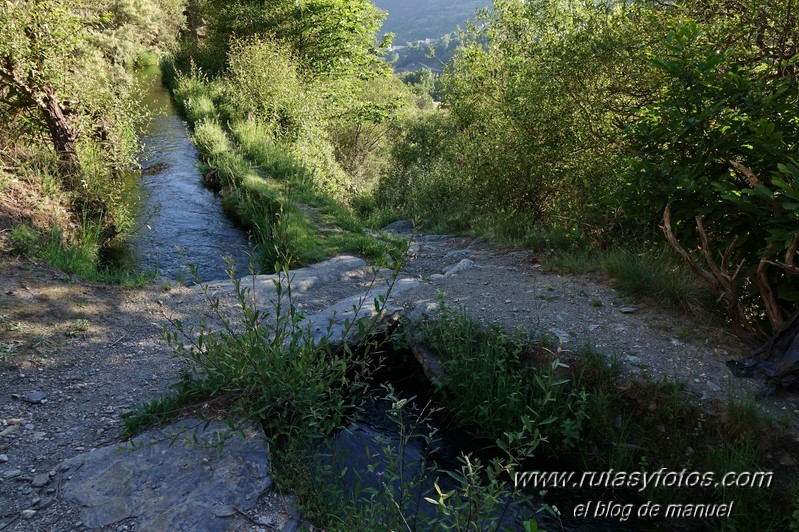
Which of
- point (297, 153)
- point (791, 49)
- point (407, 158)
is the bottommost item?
point (407, 158)

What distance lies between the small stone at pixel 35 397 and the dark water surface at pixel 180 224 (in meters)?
1.88

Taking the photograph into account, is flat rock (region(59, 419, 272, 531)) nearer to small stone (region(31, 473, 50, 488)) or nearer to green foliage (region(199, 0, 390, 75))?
small stone (region(31, 473, 50, 488))

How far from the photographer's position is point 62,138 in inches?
296

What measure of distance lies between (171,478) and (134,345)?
2.06 metres

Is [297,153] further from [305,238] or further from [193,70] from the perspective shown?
[193,70]

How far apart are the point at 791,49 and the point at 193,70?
19.7 meters

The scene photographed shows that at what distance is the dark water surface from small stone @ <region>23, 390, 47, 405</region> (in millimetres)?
1883

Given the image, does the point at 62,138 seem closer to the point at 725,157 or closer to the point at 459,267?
the point at 459,267

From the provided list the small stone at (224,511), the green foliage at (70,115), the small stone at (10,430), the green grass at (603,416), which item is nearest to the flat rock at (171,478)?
the small stone at (224,511)

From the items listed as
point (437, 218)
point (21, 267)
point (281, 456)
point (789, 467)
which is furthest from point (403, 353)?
point (437, 218)

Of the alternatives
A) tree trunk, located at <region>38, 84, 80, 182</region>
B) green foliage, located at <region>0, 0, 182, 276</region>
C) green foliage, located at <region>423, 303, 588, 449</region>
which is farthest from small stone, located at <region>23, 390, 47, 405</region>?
tree trunk, located at <region>38, 84, 80, 182</region>

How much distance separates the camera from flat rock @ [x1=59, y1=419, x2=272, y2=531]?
9.37 ft

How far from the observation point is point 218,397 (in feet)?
11.8

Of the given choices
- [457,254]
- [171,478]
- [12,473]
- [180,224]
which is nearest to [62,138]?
[180,224]
